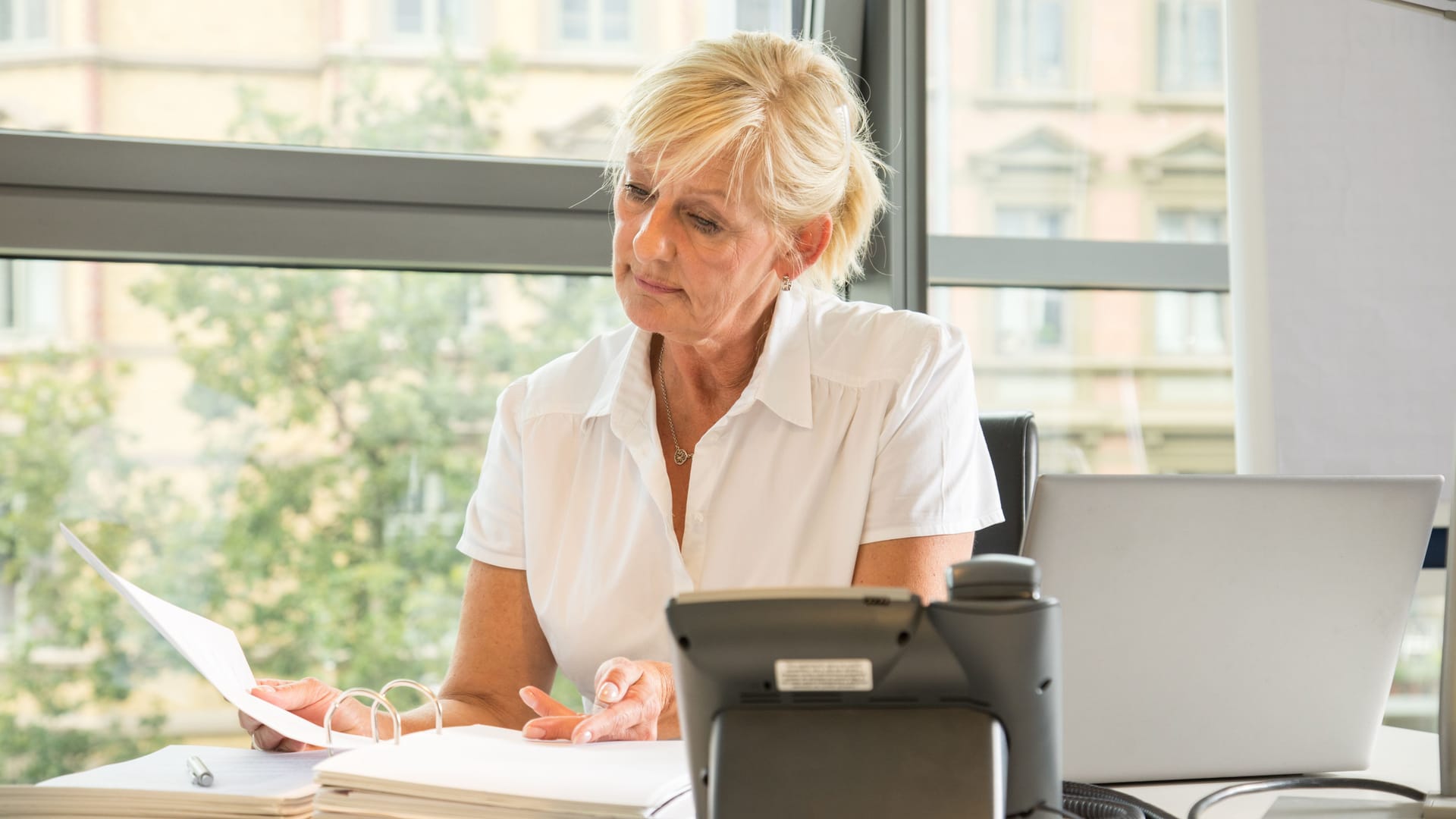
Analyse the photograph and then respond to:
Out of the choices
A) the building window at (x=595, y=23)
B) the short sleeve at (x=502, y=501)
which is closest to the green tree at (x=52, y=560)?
the short sleeve at (x=502, y=501)

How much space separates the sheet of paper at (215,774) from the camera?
2.72 feet

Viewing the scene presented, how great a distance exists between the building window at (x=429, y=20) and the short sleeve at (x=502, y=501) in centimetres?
97

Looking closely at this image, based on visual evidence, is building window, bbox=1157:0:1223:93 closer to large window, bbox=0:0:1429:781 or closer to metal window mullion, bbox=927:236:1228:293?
metal window mullion, bbox=927:236:1228:293

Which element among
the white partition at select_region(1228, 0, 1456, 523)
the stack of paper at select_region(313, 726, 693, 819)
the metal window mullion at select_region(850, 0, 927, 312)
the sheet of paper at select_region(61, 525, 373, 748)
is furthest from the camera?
the metal window mullion at select_region(850, 0, 927, 312)

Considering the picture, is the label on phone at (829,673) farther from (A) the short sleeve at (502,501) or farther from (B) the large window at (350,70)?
(B) the large window at (350,70)

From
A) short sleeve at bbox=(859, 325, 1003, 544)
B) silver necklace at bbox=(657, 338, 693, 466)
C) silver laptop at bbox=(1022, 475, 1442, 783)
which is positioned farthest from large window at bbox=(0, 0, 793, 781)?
silver laptop at bbox=(1022, 475, 1442, 783)

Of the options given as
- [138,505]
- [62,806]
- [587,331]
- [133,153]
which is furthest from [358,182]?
[62,806]

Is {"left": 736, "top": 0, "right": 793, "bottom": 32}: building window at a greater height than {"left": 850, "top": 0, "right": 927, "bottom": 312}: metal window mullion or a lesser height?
greater

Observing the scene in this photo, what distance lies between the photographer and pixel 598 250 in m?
2.18

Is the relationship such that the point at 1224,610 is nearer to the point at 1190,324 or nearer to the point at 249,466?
the point at 249,466

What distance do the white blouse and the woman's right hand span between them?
13.7 inches

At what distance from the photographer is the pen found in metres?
0.85

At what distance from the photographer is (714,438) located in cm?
145

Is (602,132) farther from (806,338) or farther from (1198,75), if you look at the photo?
(1198,75)
